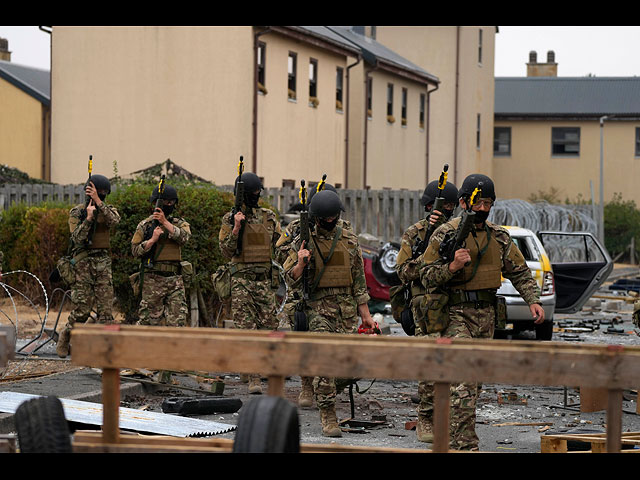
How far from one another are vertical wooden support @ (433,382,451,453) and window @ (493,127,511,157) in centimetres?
5443

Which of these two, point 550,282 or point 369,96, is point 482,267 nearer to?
point 550,282

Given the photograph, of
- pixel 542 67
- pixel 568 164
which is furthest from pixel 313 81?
pixel 542 67

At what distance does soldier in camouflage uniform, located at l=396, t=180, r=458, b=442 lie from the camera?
9.22 meters

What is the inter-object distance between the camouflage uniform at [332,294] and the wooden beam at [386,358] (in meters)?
4.83

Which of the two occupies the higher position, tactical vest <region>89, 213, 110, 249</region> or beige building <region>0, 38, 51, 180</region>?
beige building <region>0, 38, 51, 180</region>

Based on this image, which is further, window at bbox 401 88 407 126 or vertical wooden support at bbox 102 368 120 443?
window at bbox 401 88 407 126

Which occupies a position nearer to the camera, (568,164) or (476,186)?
(476,186)

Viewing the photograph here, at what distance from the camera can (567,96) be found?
60.3 meters

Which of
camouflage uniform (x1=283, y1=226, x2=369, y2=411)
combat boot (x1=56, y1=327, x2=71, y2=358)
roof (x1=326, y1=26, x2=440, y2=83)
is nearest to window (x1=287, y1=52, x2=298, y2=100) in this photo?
roof (x1=326, y1=26, x2=440, y2=83)

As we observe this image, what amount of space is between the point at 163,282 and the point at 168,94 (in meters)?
17.3

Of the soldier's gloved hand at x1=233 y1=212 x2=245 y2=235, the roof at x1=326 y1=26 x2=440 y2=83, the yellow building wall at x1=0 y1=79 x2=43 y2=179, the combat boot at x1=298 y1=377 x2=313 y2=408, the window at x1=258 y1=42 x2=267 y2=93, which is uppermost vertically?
the roof at x1=326 y1=26 x2=440 y2=83

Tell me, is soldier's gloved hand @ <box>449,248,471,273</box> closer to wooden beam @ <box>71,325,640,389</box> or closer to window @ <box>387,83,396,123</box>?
wooden beam @ <box>71,325,640,389</box>

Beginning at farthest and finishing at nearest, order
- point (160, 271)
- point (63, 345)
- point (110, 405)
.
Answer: point (63, 345)
point (160, 271)
point (110, 405)

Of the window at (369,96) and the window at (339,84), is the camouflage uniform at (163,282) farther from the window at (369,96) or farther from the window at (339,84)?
the window at (369,96)
